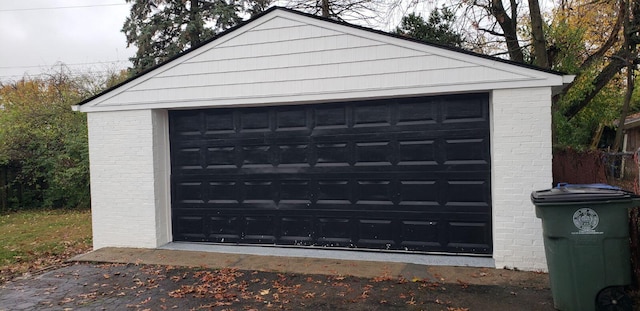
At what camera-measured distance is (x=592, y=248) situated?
155 inches

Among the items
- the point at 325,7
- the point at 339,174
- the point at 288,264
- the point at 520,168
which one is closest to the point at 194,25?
the point at 325,7

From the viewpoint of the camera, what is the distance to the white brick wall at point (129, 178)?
6.89 m

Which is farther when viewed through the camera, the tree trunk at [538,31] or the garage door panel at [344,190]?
the tree trunk at [538,31]

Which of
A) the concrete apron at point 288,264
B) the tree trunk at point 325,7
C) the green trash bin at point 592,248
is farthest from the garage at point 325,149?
the tree trunk at point 325,7

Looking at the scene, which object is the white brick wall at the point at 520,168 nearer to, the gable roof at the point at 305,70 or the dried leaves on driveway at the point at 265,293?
the gable roof at the point at 305,70

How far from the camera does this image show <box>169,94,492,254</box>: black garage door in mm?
5824

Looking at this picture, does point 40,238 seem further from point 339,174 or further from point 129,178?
point 339,174

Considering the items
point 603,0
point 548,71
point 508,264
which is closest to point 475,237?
point 508,264

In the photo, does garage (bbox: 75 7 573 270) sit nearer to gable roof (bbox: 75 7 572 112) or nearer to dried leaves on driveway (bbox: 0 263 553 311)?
gable roof (bbox: 75 7 572 112)

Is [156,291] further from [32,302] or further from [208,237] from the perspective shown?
[208,237]

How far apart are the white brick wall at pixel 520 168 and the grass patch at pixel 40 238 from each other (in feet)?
20.6

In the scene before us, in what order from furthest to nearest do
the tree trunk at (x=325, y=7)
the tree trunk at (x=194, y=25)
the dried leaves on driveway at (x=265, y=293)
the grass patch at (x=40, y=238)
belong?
the tree trunk at (x=194, y=25), the tree trunk at (x=325, y=7), the grass patch at (x=40, y=238), the dried leaves on driveway at (x=265, y=293)

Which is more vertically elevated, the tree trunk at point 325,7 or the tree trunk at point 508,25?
the tree trunk at point 325,7

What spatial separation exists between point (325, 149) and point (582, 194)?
10.9ft
